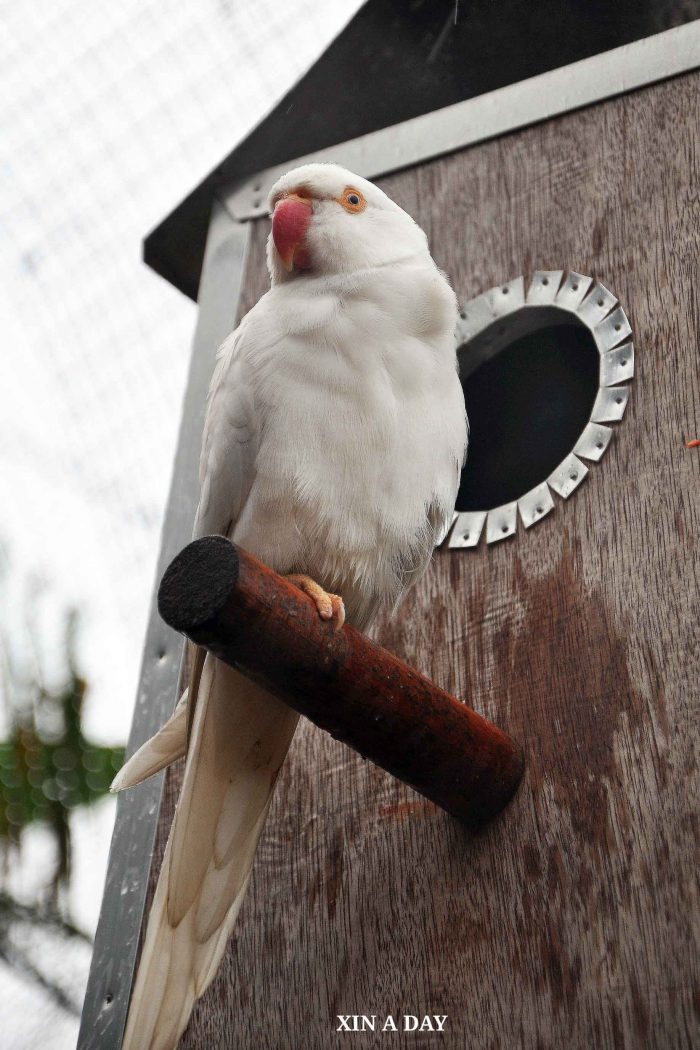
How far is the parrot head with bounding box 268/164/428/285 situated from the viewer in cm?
171

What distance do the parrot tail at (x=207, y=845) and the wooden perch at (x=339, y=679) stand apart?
0.18 m

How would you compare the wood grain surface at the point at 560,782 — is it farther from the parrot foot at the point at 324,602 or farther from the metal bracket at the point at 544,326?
the parrot foot at the point at 324,602

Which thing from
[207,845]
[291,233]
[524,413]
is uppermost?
[291,233]

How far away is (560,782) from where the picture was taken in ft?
4.88

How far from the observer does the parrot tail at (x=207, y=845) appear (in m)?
1.34

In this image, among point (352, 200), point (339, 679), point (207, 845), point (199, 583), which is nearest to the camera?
point (199, 583)

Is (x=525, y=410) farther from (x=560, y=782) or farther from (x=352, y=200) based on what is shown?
(x=560, y=782)

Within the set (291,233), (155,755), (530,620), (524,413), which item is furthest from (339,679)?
(524,413)

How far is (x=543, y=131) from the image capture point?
200cm

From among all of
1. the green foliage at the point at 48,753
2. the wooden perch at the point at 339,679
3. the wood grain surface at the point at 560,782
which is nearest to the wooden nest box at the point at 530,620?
the wood grain surface at the point at 560,782

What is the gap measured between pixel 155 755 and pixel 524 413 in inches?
48.0

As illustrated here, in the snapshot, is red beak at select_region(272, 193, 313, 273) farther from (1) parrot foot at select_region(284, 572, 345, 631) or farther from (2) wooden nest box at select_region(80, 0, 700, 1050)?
(1) parrot foot at select_region(284, 572, 345, 631)

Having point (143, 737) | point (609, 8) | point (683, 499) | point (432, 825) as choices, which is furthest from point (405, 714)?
point (609, 8)

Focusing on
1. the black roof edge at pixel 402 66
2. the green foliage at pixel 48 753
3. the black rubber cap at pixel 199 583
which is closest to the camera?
the black rubber cap at pixel 199 583
